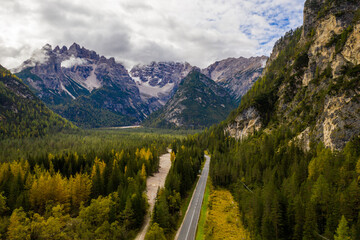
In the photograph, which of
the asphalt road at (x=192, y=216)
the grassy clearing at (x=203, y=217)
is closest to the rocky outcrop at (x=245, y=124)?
the asphalt road at (x=192, y=216)

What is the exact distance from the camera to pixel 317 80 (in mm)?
116062

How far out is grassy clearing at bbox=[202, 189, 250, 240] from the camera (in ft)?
201

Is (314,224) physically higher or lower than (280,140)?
lower

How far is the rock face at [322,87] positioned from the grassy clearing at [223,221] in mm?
45257

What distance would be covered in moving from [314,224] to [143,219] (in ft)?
162

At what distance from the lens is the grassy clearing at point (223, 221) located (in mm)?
61250

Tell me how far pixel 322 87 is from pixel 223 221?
87.8m

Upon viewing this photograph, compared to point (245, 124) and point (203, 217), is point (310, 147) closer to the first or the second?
point (203, 217)

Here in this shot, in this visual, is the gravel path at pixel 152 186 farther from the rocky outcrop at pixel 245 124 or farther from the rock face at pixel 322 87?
the rock face at pixel 322 87

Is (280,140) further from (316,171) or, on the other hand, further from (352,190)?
(352,190)

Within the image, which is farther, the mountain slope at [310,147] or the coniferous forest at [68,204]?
A: the coniferous forest at [68,204]

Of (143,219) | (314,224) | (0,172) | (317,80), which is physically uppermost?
(317,80)

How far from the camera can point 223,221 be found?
70938 mm

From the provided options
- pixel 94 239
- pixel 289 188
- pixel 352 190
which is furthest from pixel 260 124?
pixel 94 239
